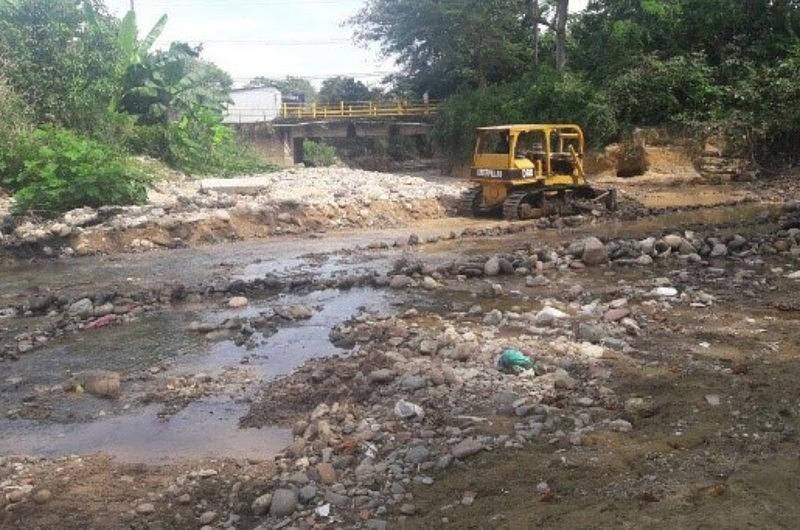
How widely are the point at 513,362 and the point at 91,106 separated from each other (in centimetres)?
2197

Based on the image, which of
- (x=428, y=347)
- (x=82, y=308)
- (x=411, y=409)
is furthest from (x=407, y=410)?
(x=82, y=308)

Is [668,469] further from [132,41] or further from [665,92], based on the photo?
[132,41]

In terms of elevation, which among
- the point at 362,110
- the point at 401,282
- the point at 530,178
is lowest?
the point at 401,282

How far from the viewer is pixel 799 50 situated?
81.7 feet

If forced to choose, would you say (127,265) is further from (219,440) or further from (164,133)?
(164,133)

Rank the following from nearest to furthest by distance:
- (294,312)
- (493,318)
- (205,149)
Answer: (493,318) → (294,312) → (205,149)

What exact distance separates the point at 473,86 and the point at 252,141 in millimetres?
13163

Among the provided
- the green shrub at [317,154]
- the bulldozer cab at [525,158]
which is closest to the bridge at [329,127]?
the green shrub at [317,154]

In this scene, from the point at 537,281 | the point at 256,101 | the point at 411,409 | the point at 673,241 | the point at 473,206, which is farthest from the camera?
the point at 256,101

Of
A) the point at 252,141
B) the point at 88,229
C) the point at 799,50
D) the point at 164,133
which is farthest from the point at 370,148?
the point at 88,229

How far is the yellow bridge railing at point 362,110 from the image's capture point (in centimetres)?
4266

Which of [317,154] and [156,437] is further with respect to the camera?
[317,154]

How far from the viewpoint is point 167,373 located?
7.67 m

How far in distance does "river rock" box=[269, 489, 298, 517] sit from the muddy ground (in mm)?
13
